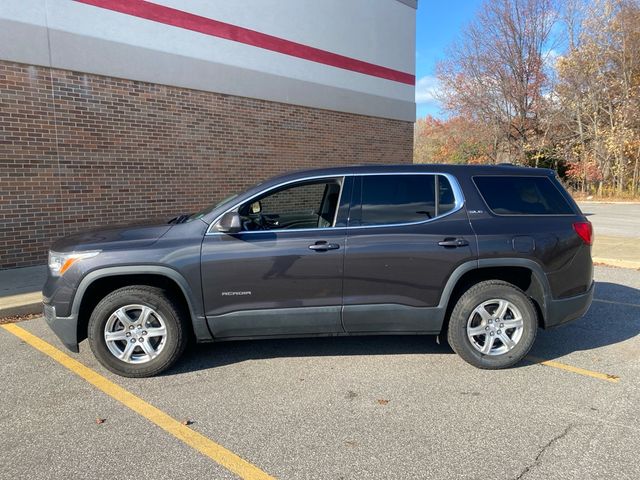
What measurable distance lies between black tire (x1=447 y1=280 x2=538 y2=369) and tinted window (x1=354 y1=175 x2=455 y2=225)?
2.52 ft

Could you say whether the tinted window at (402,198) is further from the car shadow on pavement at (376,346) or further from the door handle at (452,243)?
the car shadow on pavement at (376,346)

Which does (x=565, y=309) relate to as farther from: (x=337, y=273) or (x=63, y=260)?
(x=63, y=260)

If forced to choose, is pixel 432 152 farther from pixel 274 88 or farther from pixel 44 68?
pixel 44 68

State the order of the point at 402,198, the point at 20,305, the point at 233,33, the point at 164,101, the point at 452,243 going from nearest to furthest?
the point at 452,243 < the point at 402,198 < the point at 20,305 < the point at 164,101 < the point at 233,33

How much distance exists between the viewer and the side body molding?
150 inches

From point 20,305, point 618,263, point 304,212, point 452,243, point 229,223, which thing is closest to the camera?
point 229,223

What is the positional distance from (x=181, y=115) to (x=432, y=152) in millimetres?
34862

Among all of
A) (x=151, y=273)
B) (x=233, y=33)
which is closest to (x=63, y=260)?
(x=151, y=273)

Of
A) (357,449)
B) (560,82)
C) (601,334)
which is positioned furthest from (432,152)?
(357,449)

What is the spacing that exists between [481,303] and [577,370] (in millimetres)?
997

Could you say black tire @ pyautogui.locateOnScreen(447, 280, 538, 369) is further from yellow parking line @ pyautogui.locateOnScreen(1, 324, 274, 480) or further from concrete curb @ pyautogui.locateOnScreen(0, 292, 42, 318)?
concrete curb @ pyautogui.locateOnScreen(0, 292, 42, 318)

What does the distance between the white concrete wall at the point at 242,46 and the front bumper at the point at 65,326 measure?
18.6 ft

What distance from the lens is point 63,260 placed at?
3924 mm

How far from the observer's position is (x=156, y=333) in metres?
3.95
